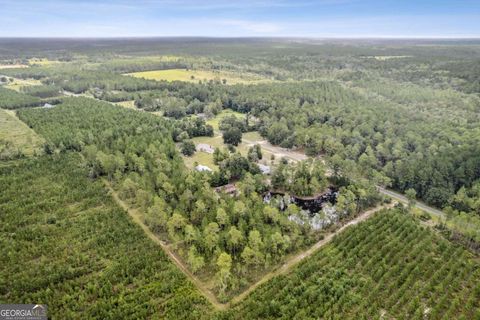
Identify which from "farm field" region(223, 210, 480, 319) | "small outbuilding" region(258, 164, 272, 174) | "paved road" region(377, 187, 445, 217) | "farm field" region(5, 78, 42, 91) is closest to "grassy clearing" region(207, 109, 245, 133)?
"small outbuilding" region(258, 164, 272, 174)

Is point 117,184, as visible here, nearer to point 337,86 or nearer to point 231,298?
point 231,298

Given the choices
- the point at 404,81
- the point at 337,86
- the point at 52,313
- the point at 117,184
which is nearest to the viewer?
the point at 52,313

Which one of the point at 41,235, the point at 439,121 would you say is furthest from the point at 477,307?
the point at 439,121

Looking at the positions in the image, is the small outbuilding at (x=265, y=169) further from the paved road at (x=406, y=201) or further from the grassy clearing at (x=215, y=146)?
the paved road at (x=406, y=201)

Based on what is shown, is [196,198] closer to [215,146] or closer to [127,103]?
[215,146]

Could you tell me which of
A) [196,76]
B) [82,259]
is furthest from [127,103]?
[82,259]

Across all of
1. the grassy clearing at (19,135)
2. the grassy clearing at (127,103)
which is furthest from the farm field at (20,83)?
the grassy clearing at (19,135)

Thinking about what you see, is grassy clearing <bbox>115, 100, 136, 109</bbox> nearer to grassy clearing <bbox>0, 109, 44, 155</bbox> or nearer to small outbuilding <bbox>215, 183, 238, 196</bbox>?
grassy clearing <bbox>0, 109, 44, 155</bbox>
